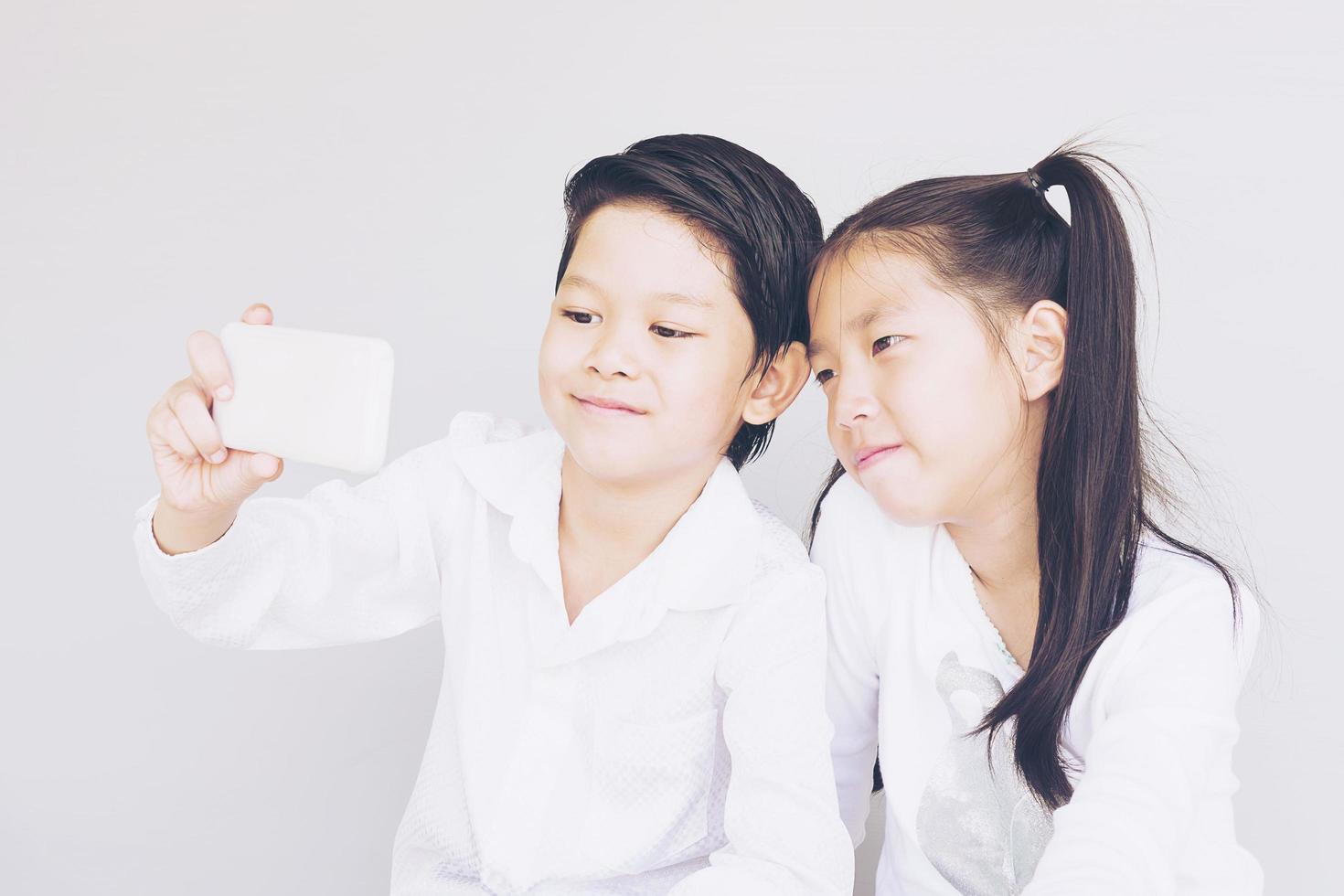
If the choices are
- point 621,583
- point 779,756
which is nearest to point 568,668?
point 621,583

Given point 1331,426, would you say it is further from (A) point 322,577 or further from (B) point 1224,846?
(A) point 322,577

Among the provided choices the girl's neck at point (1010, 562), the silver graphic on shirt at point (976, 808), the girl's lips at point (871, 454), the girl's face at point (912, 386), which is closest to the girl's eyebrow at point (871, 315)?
the girl's face at point (912, 386)

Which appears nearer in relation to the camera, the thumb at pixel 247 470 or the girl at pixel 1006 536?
the thumb at pixel 247 470

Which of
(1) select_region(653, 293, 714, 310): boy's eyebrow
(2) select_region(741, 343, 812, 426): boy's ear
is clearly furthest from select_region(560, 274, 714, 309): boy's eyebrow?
(2) select_region(741, 343, 812, 426): boy's ear

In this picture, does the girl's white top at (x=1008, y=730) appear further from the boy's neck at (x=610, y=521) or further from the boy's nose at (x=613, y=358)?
the boy's nose at (x=613, y=358)

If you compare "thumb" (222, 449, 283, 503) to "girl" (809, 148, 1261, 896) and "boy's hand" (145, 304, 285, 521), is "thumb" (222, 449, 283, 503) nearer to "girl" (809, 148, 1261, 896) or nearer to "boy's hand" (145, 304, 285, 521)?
"boy's hand" (145, 304, 285, 521)

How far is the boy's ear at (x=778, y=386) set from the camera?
→ 1.16 metres

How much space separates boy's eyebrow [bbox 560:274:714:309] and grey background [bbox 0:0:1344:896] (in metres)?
0.57

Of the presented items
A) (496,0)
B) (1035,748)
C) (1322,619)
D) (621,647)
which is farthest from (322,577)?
(1322,619)

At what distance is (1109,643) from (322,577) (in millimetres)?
658

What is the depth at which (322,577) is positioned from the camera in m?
1.05

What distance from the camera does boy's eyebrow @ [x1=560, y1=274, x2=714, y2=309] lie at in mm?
1060

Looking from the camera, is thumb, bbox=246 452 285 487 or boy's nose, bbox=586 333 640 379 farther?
boy's nose, bbox=586 333 640 379

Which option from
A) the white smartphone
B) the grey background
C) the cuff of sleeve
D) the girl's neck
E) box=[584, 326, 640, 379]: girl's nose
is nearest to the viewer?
the white smartphone
